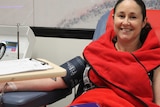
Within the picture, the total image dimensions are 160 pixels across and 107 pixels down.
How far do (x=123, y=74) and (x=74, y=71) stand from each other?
302mm

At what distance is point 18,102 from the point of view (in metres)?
1.14

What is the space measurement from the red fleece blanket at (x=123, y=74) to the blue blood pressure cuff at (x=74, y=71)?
0.24 feet

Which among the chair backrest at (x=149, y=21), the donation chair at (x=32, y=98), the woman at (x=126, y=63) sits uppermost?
the chair backrest at (x=149, y=21)

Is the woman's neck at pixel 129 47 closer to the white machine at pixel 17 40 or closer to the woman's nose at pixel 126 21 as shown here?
the woman's nose at pixel 126 21

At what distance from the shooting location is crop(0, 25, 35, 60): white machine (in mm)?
1954

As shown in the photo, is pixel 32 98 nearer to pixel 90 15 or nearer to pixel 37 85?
pixel 37 85

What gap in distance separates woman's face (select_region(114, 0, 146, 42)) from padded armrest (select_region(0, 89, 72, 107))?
1.60ft

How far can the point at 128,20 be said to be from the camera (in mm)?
1393

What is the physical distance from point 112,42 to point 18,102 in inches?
26.3

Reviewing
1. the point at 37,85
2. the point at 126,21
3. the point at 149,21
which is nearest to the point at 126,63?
the point at 126,21

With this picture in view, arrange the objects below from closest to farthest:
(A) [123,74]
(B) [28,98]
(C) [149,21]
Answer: (B) [28,98] < (A) [123,74] < (C) [149,21]

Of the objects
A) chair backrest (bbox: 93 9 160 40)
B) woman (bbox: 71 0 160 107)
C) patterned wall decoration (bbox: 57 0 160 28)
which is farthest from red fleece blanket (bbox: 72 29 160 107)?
patterned wall decoration (bbox: 57 0 160 28)

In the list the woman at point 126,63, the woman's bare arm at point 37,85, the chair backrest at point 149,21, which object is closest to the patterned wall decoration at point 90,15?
the chair backrest at point 149,21

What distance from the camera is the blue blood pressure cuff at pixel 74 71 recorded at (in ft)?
4.77
